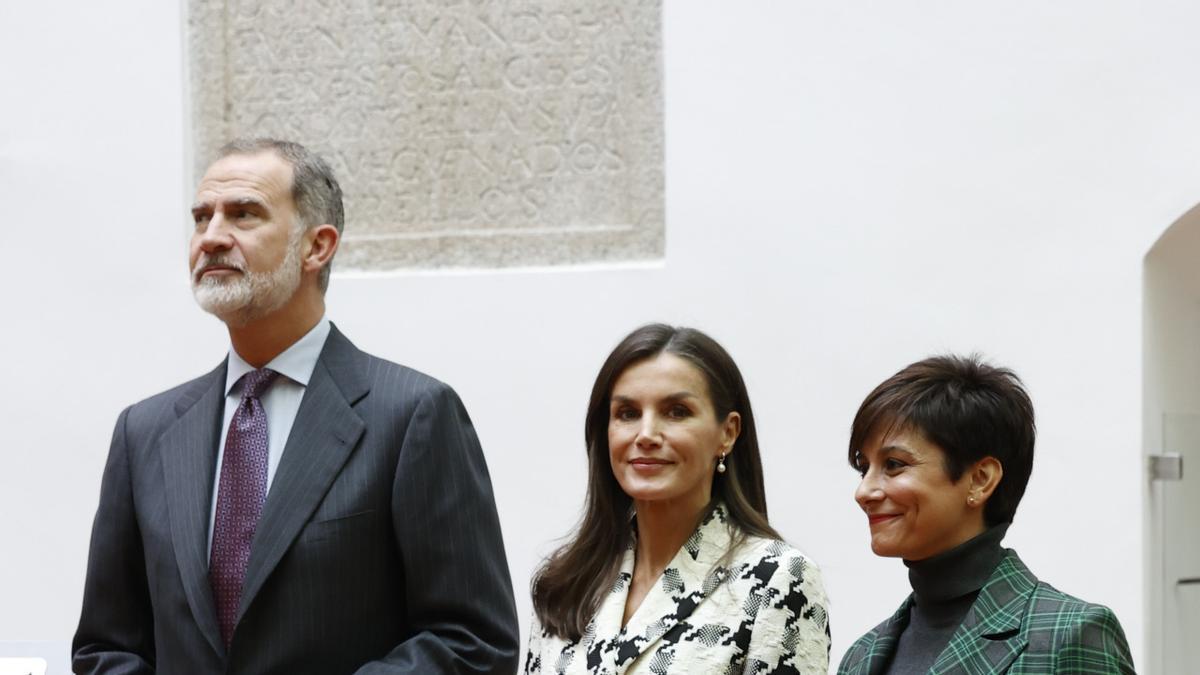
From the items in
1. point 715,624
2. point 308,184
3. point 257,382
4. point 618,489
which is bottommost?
point 715,624

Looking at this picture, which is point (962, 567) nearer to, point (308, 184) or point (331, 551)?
point (331, 551)

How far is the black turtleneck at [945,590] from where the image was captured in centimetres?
258

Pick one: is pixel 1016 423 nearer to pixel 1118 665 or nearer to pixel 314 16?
pixel 1118 665

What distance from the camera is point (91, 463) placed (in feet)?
21.8

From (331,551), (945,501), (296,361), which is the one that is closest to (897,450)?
(945,501)

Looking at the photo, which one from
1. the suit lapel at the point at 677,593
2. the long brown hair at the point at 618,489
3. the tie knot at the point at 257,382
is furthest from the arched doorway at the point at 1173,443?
the tie knot at the point at 257,382

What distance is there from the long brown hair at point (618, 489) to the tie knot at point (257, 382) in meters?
0.59

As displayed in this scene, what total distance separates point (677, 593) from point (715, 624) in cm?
10

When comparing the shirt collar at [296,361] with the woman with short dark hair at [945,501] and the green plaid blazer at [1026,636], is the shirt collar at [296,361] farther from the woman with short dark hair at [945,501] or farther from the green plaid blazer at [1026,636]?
the green plaid blazer at [1026,636]

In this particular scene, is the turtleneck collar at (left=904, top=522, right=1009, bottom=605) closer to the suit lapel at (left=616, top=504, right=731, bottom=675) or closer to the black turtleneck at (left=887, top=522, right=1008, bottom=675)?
the black turtleneck at (left=887, top=522, right=1008, bottom=675)

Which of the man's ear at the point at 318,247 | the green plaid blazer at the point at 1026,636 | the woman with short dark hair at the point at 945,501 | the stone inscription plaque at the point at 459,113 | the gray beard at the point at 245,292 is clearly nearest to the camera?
the green plaid blazer at the point at 1026,636

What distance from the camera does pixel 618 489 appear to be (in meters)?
3.25

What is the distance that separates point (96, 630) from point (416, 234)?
3.43m

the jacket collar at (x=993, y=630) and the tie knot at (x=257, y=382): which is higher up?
the tie knot at (x=257, y=382)
